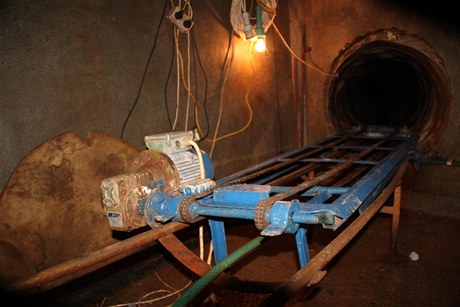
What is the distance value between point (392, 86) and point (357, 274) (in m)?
4.36

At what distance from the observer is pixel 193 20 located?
325 cm

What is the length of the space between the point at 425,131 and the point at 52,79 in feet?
14.7

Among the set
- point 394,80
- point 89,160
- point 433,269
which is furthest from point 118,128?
point 394,80

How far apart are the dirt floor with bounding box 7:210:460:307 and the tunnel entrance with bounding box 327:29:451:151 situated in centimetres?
141

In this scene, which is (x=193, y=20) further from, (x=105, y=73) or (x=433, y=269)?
(x=433, y=269)

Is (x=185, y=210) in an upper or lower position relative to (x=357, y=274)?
upper

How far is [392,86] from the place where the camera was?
5.84 meters

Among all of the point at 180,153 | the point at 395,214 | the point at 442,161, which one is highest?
the point at 180,153

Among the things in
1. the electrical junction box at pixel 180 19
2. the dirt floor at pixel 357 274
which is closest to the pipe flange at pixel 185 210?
the dirt floor at pixel 357 274

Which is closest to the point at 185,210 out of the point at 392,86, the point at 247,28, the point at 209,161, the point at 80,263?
the point at 80,263

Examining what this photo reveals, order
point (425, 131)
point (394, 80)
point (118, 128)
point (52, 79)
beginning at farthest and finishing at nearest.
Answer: point (394, 80)
point (425, 131)
point (118, 128)
point (52, 79)

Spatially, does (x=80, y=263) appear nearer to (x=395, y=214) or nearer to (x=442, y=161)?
(x=395, y=214)

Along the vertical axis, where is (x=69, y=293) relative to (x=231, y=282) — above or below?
below

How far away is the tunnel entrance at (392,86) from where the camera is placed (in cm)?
385
